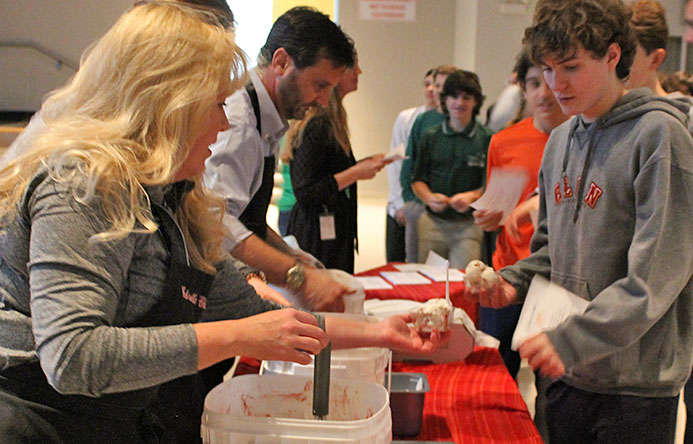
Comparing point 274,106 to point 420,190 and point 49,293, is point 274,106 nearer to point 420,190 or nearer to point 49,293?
point 49,293

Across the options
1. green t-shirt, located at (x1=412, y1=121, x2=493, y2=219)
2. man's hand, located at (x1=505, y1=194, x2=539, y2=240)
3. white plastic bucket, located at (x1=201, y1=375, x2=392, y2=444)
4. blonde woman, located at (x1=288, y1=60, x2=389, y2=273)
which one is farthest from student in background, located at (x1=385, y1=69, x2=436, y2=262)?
white plastic bucket, located at (x1=201, y1=375, x2=392, y2=444)

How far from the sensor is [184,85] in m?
1.00

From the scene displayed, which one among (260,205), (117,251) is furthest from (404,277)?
(117,251)

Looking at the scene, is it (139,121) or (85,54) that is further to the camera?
(85,54)

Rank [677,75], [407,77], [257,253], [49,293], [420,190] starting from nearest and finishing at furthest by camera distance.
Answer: [49,293] → [257,253] → [677,75] → [420,190] → [407,77]

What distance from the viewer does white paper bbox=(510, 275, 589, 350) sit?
4.68 ft

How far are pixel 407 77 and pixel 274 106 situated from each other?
23.5 ft

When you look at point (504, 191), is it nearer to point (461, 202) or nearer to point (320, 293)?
point (461, 202)

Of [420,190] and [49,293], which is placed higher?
[49,293]

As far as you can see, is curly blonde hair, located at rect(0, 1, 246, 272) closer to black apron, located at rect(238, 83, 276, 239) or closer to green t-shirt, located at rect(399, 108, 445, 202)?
black apron, located at rect(238, 83, 276, 239)

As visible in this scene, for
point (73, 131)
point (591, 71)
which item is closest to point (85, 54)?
point (73, 131)

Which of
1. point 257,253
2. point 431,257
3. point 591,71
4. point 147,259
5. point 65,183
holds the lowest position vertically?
point 431,257

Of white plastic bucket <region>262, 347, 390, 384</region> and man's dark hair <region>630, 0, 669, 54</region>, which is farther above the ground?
man's dark hair <region>630, 0, 669, 54</region>

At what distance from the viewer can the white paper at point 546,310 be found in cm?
143
